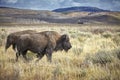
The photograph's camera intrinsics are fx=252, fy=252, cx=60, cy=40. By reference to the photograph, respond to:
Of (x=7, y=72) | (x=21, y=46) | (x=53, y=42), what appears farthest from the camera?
(x=53, y=42)

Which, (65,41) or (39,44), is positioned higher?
(39,44)

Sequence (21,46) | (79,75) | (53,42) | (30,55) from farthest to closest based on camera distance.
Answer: (30,55) < (53,42) < (21,46) < (79,75)

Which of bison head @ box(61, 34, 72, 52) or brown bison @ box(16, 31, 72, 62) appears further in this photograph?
bison head @ box(61, 34, 72, 52)

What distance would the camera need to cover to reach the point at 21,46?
945cm

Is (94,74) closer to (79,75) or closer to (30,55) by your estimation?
(79,75)

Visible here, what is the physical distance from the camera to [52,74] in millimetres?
7254

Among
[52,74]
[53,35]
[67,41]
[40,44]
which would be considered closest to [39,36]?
[40,44]

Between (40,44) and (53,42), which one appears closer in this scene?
(40,44)

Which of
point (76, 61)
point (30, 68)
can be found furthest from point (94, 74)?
point (76, 61)

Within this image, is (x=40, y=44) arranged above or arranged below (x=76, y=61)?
above

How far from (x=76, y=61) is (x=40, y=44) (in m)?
1.71

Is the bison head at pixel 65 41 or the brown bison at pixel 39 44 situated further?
the bison head at pixel 65 41

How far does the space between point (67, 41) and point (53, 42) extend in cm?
106

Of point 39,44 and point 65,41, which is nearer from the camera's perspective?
point 39,44
